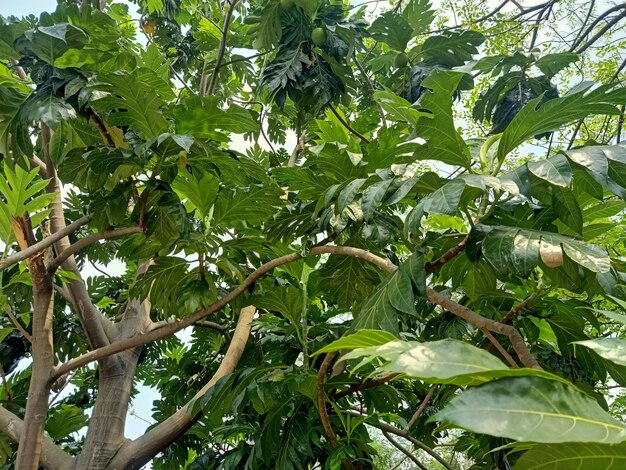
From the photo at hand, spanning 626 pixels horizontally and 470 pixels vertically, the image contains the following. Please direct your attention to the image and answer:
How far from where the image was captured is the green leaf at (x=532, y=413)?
348 millimetres

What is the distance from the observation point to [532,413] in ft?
1.19

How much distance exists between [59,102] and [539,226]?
108 cm

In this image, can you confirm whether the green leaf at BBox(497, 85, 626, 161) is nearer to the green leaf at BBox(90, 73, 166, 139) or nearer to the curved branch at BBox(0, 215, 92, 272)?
the green leaf at BBox(90, 73, 166, 139)

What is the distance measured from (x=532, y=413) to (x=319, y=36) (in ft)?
5.33

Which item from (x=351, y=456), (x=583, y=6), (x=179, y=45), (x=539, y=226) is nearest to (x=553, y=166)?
(x=539, y=226)

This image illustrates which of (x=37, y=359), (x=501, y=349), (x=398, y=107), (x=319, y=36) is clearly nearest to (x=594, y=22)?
(x=319, y=36)

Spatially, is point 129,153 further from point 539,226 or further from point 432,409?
point 432,409

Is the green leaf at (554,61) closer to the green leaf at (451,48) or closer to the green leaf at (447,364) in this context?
the green leaf at (451,48)

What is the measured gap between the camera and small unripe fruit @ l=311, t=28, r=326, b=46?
1.79 metres

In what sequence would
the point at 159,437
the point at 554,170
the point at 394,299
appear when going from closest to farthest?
1. the point at 554,170
2. the point at 394,299
3. the point at 159,437

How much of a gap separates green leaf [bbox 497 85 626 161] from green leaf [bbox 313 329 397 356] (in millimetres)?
498

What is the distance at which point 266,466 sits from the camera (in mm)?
1552

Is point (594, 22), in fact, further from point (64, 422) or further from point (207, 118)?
point (64, 422)

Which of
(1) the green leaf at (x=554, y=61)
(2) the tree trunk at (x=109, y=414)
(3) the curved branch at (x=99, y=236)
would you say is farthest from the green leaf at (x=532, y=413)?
(2) the tree trunk at (x=109, y=414)
